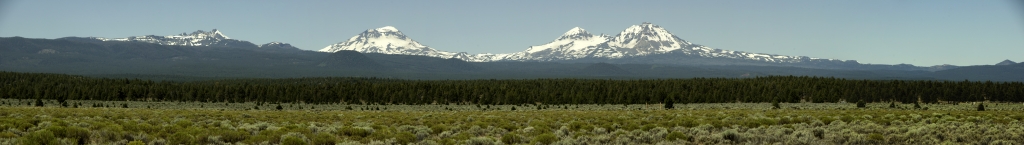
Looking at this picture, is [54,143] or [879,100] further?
[879,100]

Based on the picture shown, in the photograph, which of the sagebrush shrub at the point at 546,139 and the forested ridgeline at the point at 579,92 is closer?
the sagebrush shrub at the point at 546,139

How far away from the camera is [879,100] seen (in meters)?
117

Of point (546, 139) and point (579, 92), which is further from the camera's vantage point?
point (579, 92)

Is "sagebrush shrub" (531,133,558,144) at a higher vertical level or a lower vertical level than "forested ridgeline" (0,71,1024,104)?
higher

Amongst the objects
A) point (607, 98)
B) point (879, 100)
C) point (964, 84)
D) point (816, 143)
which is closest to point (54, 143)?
point (816, 143)

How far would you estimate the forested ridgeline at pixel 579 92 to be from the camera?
114 m

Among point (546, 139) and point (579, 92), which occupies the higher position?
point (546, 139)

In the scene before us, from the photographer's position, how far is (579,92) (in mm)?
125938

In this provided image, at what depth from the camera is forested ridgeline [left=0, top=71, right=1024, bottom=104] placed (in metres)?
114

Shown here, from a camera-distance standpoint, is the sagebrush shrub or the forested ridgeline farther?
the forested ridgeline

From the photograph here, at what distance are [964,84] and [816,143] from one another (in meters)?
119

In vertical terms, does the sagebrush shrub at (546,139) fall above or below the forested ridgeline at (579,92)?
above

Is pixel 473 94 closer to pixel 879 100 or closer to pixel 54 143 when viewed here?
pixel 879 100

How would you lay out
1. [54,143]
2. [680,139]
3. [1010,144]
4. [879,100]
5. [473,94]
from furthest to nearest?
[473,94]
[879,100]
[680,139]
[1010,144]
[54,143]
